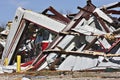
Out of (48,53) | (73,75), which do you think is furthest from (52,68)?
(73,75)

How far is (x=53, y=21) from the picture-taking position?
55.6 feet

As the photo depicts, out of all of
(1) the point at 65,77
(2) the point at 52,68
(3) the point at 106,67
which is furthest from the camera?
(2) the point at 52,68

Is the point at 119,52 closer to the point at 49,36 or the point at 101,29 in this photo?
the point at 101,29

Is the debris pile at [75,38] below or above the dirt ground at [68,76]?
above

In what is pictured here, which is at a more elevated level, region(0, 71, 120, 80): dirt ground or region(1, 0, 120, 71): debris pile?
region(1, 0, 120, 71): debris pile

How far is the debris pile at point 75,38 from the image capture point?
1449 centimetres

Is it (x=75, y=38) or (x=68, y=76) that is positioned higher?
(x=75, y=38)

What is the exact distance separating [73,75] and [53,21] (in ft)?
17.1

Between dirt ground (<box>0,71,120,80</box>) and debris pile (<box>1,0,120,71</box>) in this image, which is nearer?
dirt ground (<box>0,71,120,80</box>)

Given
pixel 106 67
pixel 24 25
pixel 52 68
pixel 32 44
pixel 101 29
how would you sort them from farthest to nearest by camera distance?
pixel 32 44, pixel 24 25, pixel 101 29, pixel 52 68, pixel 106 67

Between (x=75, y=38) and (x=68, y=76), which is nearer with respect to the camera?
(x=68, y=76)

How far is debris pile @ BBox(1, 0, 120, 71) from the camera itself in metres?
14.5

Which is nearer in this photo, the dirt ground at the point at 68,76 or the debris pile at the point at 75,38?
the dirt ground at the point at 68,76

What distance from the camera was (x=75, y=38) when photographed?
15859mm
